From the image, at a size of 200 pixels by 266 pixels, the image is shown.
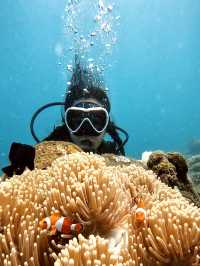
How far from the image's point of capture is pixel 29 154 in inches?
139

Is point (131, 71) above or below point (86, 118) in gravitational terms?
above

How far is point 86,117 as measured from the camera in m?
6.16

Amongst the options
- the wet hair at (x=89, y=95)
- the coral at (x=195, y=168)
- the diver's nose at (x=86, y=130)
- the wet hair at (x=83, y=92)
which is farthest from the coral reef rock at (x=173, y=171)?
the coral at (x=195, y=168)

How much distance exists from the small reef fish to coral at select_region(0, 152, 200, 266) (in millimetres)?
53

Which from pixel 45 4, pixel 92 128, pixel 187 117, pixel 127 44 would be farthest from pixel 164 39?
pixel 92 128

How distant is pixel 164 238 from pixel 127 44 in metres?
91.4

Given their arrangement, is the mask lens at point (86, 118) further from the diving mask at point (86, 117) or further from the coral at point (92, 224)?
the coral at point (92, 224)

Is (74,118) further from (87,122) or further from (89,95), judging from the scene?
(89,95)

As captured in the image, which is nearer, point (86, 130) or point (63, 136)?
point (86, 130)

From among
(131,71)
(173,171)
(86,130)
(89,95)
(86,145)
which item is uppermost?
(131,71)

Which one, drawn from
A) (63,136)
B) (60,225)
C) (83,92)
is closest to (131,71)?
(83,92)

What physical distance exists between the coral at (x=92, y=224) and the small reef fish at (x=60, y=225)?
2.1 inches

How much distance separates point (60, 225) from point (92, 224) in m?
0.27

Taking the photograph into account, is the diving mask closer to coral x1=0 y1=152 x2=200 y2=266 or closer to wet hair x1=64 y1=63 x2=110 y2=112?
wet hair x1=64 y1=63 x2=110 y2=112
